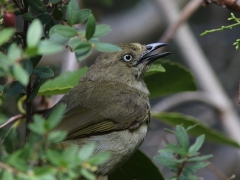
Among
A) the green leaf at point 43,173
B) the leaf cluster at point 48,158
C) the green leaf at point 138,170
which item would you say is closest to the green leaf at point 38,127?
the leaf cluster at point 48,158

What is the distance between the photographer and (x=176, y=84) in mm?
4121

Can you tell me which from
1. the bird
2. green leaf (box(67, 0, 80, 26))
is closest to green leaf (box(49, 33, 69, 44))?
green leaf (box(67, 0, 80, 26))

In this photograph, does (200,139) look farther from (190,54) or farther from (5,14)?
(190,54)

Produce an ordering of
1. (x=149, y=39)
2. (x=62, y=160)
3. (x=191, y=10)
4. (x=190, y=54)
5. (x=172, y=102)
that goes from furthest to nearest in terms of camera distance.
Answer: (x=149, y=39) → (x=190, y=54) → (x=172, y=102) → (x=191, y=10) → (x=62, y=160)

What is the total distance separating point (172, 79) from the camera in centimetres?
410

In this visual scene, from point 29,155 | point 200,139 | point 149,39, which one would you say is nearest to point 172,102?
point 149,39

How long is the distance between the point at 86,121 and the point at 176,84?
1013mm

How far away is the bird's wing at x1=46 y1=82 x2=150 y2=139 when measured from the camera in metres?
3.36

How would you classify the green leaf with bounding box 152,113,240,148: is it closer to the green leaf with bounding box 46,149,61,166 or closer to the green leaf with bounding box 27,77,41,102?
the green leaf with bounding box 27,77,41,102

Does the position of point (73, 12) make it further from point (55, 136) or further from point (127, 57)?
point (127, 57)

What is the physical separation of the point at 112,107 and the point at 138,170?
1.59 ft

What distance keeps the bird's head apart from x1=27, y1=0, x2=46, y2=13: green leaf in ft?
5.16

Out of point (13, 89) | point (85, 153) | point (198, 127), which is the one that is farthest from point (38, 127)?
point (198, 127)

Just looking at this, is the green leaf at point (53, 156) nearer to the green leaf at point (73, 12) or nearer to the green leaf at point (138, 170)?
the green leaf at point (73, 12)
